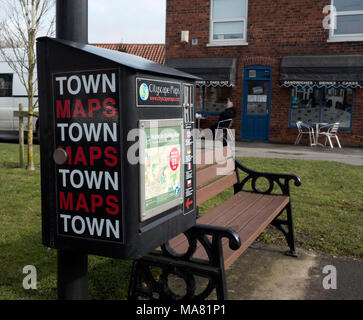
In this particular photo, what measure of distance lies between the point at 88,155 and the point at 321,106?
1421 cm

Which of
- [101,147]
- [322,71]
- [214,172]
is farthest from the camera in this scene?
[322,71]

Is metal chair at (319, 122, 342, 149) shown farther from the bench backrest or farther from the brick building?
the bench backrest

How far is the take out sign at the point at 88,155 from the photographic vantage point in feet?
7.04

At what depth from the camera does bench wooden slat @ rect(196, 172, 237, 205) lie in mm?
4080

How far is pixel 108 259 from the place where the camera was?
13.5 ft

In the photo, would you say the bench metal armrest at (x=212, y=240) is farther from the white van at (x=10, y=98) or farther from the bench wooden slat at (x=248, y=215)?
the white van at (x=10, y=98)

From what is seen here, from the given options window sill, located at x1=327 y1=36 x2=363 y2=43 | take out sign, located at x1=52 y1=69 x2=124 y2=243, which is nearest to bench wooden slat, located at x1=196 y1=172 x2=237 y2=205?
take out sign, located at x1=52 y1=69 x2=124 y2=243

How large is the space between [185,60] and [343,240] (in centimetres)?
1280

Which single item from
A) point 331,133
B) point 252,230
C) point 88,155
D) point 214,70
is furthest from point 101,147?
point 214,70

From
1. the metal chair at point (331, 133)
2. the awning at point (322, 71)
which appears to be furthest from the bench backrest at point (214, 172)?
the awning at point (322, 71)

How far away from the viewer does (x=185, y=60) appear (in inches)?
654

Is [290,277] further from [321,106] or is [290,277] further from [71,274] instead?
[321,106]
